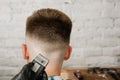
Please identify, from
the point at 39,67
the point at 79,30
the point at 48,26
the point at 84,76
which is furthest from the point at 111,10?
the point at 39,67

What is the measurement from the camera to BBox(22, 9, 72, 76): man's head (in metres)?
1.07

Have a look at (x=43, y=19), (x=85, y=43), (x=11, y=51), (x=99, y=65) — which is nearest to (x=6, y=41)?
(x=11, y=51)

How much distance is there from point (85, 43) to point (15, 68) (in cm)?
54

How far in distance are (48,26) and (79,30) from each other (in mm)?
884

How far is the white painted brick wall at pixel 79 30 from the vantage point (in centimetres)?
187

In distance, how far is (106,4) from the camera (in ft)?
6.32

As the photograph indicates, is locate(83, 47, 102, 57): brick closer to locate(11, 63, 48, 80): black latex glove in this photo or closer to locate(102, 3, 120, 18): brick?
locate(102, 3, 120, 18): brick

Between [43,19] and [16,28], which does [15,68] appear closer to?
[16,28]

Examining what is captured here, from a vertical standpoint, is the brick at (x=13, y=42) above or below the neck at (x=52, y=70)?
below

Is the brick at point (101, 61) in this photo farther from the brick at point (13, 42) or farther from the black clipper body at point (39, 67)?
the black clipper body at point (39, 67)

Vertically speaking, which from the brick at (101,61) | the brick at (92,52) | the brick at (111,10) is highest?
the brick at (111,10)

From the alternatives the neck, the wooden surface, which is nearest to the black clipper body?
the neck

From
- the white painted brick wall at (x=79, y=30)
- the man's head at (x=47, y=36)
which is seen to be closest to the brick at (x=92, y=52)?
the white painted brick wall at (x=79, y=30)

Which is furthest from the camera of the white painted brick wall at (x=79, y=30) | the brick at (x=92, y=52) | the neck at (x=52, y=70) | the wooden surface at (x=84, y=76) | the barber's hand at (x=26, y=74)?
the brick at (x=92, y=52)
